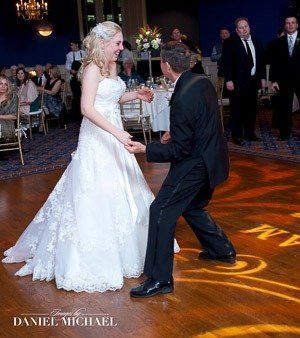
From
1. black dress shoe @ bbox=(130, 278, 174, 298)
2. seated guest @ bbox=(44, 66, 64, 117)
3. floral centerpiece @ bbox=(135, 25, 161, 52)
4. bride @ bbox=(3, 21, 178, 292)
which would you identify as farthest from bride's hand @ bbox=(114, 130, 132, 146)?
seated guest @ bbox=(44, 66, 64, 117)

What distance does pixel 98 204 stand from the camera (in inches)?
129

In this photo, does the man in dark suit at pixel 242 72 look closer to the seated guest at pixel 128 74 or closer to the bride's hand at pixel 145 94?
the seated guest at pixel 128 74

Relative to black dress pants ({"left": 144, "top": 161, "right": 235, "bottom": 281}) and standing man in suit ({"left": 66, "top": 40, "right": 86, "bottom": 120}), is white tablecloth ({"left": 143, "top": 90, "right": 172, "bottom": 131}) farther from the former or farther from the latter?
black dress pants ({"left": 144, "top": 161, "right": 235, "bottom": 281})

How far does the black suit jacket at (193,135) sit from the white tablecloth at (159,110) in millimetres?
4739

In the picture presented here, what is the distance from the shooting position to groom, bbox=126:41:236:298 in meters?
Answer: 2.81

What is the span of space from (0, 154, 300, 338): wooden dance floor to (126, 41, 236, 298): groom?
20cm

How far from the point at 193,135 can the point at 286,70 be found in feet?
15.4

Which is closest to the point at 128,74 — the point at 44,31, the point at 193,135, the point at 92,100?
the point at 44,31

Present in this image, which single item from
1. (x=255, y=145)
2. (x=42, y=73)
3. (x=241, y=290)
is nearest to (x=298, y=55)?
(x=255, y=145)

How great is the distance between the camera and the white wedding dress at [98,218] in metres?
3.18

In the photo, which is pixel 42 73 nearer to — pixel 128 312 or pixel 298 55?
pixel 298 55

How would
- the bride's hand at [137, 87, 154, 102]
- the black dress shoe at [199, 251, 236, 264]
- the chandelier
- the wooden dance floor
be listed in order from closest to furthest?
the wooden dance floor, the black dress shoe at [199, 251, 236, 264], the bride's hand at [137, 87, 154, 102], the chandelier

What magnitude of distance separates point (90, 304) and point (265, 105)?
914 centimetres
